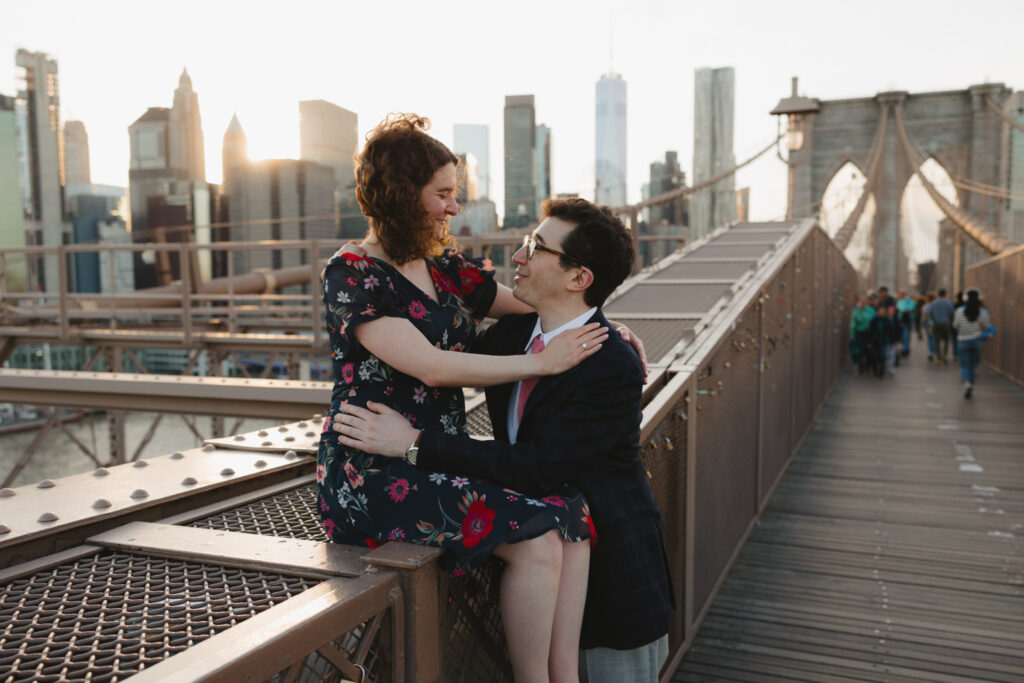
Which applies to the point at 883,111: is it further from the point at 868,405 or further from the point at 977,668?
the point at 977,668

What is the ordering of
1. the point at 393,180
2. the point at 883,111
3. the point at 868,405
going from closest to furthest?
Result: the point at 393,180 < the point at 868,405 < the point at 883,111

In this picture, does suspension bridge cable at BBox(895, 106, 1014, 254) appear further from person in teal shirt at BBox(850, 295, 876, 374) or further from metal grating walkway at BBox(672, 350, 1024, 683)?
metal grating walkway at BBox(672, 350, 1024, 683)

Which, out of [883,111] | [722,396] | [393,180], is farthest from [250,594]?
[883,111]

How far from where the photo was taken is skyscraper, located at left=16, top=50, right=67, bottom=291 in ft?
204

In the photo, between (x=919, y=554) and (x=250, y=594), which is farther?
(x=919, y=554)

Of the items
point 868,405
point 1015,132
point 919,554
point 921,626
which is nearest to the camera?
point 921,626

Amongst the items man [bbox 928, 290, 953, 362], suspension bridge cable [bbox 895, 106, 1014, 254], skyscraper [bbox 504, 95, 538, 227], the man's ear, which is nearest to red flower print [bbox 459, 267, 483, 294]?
the man's ear

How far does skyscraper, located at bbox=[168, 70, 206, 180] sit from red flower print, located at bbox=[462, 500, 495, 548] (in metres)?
67.6

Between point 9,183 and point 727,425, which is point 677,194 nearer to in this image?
point 727,425

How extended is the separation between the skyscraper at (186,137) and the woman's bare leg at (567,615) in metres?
67.7

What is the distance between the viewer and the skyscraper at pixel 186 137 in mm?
65875

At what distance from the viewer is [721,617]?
378cm

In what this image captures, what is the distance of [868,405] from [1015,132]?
126 ft

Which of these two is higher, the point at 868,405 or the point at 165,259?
the point at 165,259
